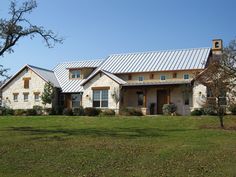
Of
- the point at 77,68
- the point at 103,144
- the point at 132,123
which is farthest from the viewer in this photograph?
the point at 77,68

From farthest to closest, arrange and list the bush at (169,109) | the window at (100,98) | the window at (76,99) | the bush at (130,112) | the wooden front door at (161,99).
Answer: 1. the window at (76,99)
2. the window at (100,98)
3. the wooden front door at (161,99)
4. the bush at (130,112)
5. the bush at (169,109)

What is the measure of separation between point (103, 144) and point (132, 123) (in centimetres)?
1073

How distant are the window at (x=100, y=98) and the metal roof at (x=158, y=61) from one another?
3451mm

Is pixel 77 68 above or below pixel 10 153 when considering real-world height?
above

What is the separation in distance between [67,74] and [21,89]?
6.27 meters

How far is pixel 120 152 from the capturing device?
1803cm

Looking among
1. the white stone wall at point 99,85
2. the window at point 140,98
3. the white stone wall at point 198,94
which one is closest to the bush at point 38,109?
the white stone wall at point 99,85

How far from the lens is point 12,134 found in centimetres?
2508

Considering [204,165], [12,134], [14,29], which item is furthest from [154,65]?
[204,165]

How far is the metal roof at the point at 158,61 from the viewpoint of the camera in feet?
142

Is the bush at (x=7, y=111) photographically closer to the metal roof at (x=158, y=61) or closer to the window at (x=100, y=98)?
the window at (x=100, y=98)

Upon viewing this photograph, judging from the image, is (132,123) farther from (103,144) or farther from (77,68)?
(77,68)

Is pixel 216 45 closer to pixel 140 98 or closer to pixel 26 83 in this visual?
pixel 140 98

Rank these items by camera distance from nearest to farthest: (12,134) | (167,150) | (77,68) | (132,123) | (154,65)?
(167,150) → (12,134) → (132,123) → (154,65) → (77,68)
